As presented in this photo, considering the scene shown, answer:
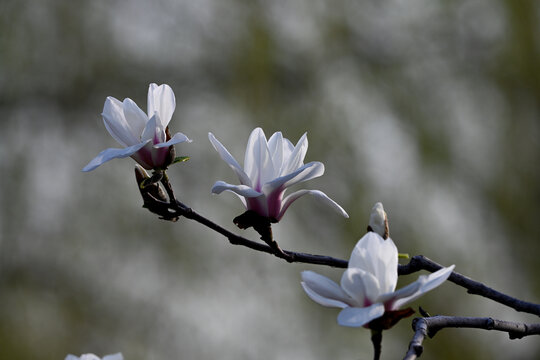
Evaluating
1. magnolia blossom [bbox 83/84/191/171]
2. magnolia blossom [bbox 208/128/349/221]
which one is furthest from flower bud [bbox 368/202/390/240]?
magnolia blossom [bbox 83/84/191/171]

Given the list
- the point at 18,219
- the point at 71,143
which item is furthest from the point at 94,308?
the point at 71,143

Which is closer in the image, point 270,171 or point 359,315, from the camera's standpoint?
point 359,315

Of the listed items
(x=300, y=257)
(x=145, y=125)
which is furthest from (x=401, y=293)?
(x=145, y=125)

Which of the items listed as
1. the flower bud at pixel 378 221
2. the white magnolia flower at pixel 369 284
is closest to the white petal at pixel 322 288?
the white magnolia flower at pixel 369 284

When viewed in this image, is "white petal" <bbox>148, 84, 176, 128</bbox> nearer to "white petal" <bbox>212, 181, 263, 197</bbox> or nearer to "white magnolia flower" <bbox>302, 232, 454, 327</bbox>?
"white petal" <bbox>212, 181, 263, 197</bbox>

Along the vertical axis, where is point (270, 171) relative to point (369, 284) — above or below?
above

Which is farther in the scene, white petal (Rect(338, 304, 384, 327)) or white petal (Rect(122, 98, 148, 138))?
white petal (Rect(122, 98, 148, 138))

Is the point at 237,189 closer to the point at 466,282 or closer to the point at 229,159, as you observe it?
the point at 229,159
